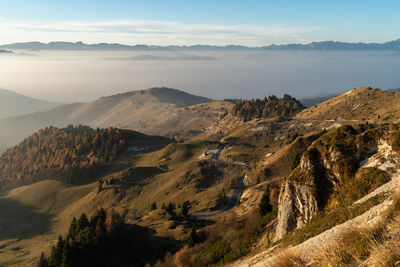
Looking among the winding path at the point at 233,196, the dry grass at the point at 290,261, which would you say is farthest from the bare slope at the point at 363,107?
the dry grass at the point at 290,261

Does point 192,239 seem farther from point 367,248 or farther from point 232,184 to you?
point 367,248

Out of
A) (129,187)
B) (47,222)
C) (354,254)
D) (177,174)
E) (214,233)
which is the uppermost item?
(354,254)

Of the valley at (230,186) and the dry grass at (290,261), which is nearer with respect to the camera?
the dry grass at (290,261)

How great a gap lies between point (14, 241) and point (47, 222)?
22030 mm

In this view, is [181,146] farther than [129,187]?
Yes

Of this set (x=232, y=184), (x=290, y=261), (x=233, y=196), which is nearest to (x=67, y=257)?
(x=233, y=196)

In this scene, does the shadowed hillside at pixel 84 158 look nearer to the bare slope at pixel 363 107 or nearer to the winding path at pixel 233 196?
the winding path at pixel 233 196

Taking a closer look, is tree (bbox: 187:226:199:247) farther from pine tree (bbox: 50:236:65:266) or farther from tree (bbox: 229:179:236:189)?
tree (bbox: 229:179:236:189)

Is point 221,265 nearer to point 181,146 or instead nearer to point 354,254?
point 354,254

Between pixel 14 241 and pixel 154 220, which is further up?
pixel 154 220

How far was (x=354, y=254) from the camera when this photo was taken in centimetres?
848

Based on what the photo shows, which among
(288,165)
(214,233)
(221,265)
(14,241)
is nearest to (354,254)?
(221,265)

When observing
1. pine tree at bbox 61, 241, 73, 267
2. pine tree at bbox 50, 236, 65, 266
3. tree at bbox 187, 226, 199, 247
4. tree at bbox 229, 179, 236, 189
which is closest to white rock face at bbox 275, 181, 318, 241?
tree at bbox 187, 226, 199, 247

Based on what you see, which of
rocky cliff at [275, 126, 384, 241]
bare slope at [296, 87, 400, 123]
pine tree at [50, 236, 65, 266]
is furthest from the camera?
bare slope at [296, 87, 400, 123]
